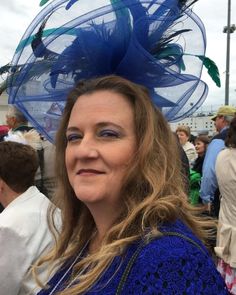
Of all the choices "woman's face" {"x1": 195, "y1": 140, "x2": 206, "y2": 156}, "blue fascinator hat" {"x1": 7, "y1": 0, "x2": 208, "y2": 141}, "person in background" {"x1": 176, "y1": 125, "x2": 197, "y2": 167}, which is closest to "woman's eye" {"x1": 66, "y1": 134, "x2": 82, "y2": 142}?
"blue fascinator hat" {"x1": 7, "y1": 0, "x2": 208, "y2": 141}

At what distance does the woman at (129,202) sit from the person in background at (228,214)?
1.63m

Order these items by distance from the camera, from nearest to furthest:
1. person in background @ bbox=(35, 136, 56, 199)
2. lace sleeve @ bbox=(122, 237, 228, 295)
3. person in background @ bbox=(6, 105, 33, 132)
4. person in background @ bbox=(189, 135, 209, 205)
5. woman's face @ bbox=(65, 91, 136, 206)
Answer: lace sleeve @ bbox=(122, 237, 228, 295) < woman's face @ bbox=(65, 91, 136, 206) < person in background @ bbox=(35, 136, 56, 199) < person in background @ bbox=(6, 105, 33, 132) < person in background @ bbox=(189, 135, 209, 205)

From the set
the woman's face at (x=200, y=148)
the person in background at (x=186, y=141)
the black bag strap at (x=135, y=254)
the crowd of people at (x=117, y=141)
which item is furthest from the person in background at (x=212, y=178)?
the black bag strap at (x=135, y=254)

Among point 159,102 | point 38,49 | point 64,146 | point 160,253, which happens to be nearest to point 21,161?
point 64,146

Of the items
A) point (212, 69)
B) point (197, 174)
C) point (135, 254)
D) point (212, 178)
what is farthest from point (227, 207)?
point (197, 174)

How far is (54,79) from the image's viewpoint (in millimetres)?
1567

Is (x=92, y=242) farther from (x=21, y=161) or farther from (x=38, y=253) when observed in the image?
(x=21, y=161)

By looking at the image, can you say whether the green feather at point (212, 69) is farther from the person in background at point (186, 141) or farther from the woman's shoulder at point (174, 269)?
the person in background at point (186, 141)

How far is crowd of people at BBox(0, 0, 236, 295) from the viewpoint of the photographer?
101 cm

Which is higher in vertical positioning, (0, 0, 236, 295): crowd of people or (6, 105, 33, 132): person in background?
(0, 0, 236, 295): crowd of people

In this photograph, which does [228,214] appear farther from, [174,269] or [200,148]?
[200,148]

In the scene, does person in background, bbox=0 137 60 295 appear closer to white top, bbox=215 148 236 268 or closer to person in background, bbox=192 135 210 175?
white top, bbox=215 148 236 268

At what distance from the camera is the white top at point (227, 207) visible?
2859 mm

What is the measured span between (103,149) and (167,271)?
419 mm
